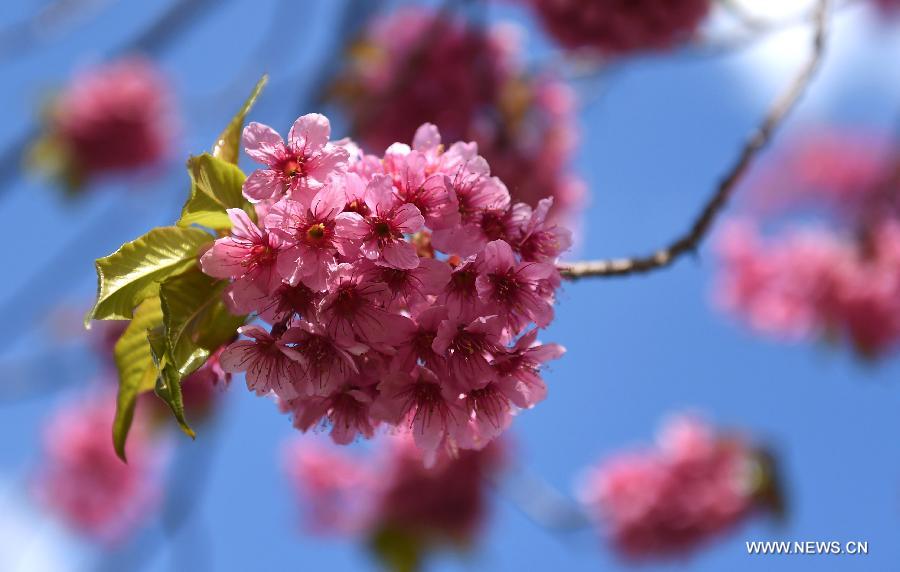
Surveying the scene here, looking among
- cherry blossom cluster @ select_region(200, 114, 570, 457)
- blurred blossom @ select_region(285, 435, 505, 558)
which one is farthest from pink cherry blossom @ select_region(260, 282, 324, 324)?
blurred blossom @ select_region(285, 435, 505, 558)

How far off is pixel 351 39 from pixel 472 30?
588 millimetres

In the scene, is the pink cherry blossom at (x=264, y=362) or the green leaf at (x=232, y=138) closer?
the pink cherry blossom at (x=264, y=362)

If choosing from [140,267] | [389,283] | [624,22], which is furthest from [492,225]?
[624,22]

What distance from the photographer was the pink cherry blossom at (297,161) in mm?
1396

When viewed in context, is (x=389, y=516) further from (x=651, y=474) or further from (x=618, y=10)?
(x=618, y=10)

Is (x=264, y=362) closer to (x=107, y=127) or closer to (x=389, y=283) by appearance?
(x=389, y=283)

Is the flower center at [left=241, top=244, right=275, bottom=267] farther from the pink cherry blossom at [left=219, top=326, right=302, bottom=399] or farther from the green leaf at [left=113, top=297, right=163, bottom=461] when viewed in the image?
the green leaf at [left=113, top=297, right=163, bottom=461]

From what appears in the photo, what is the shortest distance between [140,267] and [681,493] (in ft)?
14.9

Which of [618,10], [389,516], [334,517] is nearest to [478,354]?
[618,10]

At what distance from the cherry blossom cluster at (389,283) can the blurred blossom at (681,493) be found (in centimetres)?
411

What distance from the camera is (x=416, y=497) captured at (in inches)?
210

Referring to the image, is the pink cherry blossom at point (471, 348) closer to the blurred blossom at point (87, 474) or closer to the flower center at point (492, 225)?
the flower center at point (492, 225)

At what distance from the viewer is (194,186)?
1.40 m

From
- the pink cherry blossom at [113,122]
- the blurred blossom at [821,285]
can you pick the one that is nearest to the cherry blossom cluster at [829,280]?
the blurred blossom at [821,285]
